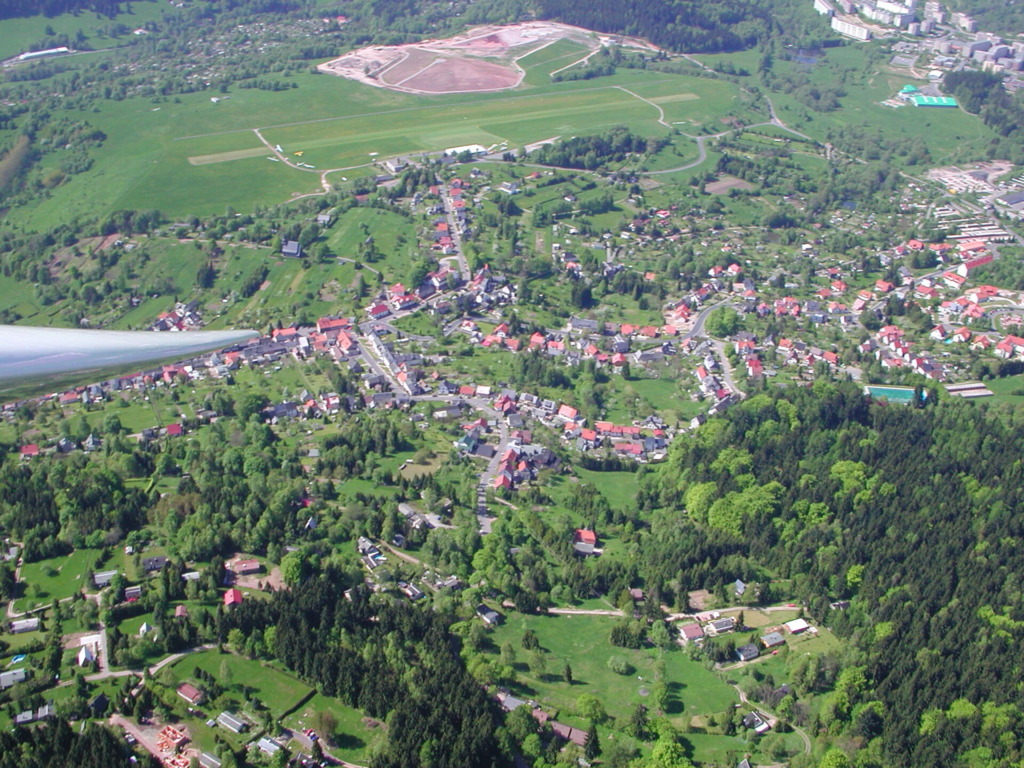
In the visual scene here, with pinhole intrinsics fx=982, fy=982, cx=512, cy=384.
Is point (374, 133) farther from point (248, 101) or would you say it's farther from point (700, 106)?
point (700, 106)

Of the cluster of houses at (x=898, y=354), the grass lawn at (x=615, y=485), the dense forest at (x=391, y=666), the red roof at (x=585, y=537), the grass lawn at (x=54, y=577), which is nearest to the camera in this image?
the dense forest at (x=391, y=666)

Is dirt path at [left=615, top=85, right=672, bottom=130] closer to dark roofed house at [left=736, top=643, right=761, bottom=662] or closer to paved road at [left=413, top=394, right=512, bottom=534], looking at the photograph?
paved road at [left=413, top=394, right=512, bottom=534]

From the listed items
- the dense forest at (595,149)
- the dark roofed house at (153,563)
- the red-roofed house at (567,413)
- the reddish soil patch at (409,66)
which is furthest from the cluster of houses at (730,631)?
the reddish soil patch at (409,66)

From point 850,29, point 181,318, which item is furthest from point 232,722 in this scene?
point 850,29

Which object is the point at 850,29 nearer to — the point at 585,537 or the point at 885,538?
the point at 885,538

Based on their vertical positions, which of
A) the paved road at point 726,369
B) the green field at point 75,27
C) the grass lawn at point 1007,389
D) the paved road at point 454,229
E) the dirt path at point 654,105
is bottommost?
the grass lawn at point 1007,389

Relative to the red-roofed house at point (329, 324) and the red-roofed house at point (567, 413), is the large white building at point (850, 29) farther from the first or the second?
the red-roofed house at point (567, 413)

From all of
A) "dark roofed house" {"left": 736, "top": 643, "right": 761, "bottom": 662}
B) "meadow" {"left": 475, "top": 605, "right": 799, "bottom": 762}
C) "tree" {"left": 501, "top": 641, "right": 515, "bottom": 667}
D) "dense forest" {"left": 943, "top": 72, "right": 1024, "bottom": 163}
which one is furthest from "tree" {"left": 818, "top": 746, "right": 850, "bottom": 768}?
"dense forest" {"left": 943, "top": 72, "right": 1024, "bottom": 163}
